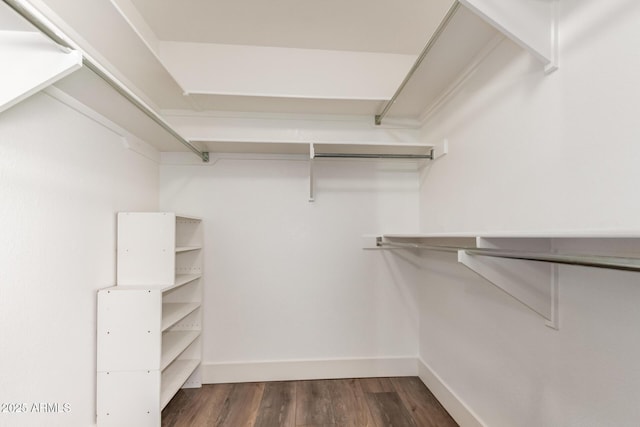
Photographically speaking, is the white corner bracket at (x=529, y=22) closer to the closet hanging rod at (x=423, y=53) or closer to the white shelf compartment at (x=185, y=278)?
the closet hanging rod at (x=423, y=53)

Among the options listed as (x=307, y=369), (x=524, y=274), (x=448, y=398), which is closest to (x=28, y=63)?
(x=524, y=274)

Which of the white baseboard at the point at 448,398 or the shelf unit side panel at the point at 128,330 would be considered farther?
the white baseboard at the point at 448,398

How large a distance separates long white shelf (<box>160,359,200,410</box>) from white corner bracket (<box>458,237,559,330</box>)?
67.5 inches

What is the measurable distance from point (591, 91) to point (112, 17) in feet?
6.15

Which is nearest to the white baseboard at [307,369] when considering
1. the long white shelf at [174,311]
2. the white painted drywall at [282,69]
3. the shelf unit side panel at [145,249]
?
the long white shelf at [174,311]

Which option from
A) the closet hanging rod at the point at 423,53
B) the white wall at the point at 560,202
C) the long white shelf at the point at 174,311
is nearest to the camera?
the white wall at the point at 560,202

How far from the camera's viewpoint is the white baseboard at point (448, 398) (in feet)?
5.21

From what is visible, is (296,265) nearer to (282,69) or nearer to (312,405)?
(312,405)

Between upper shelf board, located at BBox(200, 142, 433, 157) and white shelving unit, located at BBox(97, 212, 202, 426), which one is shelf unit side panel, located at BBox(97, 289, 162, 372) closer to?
white shelving unit, located at BBox(97, 212, 202, 426)

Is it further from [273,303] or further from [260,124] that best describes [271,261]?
[260,124]

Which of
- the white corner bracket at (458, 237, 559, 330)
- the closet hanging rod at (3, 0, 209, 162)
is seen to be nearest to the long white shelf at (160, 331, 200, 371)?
the closet hanging rod at (3, 0, 209, 162)

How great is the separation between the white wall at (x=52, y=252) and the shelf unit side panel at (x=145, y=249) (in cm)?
6

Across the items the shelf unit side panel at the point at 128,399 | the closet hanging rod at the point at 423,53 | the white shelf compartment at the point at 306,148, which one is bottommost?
the shelf unit side panel at the point at 128,399

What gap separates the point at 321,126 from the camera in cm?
230
